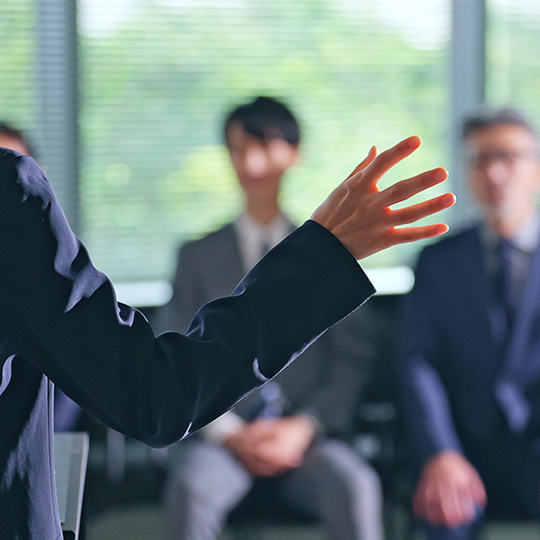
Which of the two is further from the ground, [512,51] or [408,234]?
[408,234]

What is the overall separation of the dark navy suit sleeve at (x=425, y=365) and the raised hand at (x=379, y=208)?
1.79 meters

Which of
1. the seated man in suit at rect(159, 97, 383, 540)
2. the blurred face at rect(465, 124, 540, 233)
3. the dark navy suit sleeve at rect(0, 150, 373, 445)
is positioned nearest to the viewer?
the dark navy suit sleeve at rect(0, 150, 373, 445)

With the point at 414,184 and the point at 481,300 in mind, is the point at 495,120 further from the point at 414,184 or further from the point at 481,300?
the point at 414,184

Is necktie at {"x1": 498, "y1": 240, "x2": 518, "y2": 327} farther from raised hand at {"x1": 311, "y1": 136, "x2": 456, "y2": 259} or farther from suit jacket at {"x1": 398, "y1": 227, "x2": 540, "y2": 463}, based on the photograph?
raised hand at {"x1": 311, "y1": 136, "x2": 456, "y2": 259}

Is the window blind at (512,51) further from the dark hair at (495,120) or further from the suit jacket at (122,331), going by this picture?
the suit jacket at (122,331)

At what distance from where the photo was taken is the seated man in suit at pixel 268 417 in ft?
8.32

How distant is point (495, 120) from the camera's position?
288 cm

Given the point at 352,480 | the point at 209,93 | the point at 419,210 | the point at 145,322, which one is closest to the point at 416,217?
the point at 419,210

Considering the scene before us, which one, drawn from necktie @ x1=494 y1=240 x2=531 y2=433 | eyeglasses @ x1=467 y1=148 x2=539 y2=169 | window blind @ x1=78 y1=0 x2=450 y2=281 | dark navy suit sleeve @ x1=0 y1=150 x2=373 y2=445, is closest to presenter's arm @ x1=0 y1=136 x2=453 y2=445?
dark navy suit sleeve @ x1=0 y1=150 x2=373 y2=445

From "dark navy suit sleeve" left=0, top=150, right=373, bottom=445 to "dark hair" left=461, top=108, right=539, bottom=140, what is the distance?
2098 millimetres

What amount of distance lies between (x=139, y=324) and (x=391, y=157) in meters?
0.31

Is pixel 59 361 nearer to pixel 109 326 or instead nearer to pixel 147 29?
pixel 109 326

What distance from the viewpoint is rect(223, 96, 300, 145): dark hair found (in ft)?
9.62

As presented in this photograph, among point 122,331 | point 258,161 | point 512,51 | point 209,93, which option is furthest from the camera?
point 512,51
